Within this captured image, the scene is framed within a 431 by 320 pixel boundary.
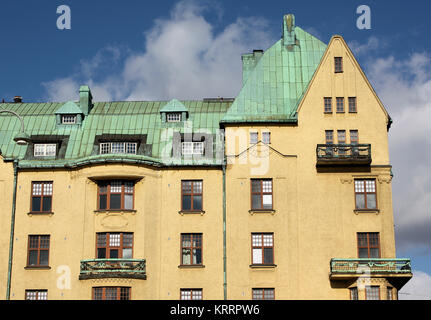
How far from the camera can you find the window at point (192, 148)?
52188 mm

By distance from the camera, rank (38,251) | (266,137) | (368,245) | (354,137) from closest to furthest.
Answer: (368,245), (38,251), (354,137), (266,137)

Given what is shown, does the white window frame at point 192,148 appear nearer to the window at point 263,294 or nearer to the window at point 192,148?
the window at point 192,148

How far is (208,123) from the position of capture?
54406mm

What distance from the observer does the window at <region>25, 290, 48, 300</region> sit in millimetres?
48781

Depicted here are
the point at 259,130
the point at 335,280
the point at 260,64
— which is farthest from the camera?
the point at 260,64

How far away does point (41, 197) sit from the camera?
167 ft

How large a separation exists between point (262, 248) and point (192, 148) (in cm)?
909

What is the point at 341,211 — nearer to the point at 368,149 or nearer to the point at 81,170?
the point at 368,149

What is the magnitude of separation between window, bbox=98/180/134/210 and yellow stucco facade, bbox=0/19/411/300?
427 millimetres

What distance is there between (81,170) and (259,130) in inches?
513

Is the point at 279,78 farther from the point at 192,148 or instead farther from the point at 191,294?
the point at 191,294

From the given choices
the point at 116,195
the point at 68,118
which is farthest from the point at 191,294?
the point at 68,118

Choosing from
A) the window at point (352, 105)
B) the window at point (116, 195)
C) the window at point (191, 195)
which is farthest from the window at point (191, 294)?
the window at point (352, 105)

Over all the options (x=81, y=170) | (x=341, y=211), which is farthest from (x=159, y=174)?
(x=341, y=211)
